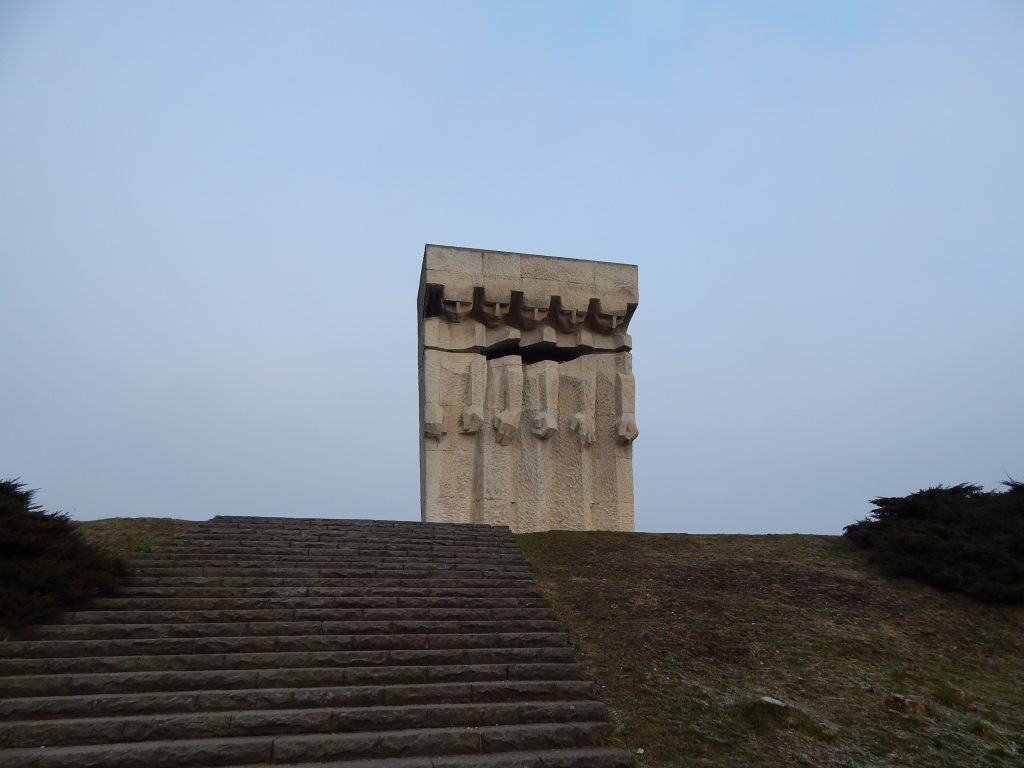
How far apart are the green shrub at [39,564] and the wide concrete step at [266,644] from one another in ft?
1.26

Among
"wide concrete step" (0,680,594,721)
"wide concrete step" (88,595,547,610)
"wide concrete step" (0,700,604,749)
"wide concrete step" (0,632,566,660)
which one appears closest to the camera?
"wide concrete step" (0,700,604,749)

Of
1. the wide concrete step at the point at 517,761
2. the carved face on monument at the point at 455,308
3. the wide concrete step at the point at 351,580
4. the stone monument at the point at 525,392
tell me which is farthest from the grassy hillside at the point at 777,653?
the carved face on monument at the point at 455,308

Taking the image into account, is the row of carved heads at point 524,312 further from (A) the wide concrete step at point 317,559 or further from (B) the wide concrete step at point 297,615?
(B) the wide concrete step at point 297,615

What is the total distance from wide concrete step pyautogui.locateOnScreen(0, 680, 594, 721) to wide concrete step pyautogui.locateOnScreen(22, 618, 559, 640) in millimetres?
970

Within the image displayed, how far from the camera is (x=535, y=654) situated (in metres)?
7.14

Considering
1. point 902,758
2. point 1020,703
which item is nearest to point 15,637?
point 902,758

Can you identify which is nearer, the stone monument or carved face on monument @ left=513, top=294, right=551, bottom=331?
the stone monument

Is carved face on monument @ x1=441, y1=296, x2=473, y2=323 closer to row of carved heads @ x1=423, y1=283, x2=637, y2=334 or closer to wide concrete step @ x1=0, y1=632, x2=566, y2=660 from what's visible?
row of carved heads @ x1=423, y1=283, x2=637, y2=334

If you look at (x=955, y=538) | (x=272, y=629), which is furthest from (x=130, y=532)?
(x=955, y=538)

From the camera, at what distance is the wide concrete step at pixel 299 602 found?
7559mm

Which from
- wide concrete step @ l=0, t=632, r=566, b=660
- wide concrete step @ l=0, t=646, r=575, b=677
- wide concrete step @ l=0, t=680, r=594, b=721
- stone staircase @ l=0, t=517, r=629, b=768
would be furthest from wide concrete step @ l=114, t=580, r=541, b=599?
wide concrete step @ l=0, t=680, r=594, b=721

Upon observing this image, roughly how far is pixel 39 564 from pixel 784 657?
22.5ft

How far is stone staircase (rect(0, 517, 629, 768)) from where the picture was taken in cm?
547

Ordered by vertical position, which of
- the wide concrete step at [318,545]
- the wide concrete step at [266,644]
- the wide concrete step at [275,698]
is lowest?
the wide concrete step at [275,698]
